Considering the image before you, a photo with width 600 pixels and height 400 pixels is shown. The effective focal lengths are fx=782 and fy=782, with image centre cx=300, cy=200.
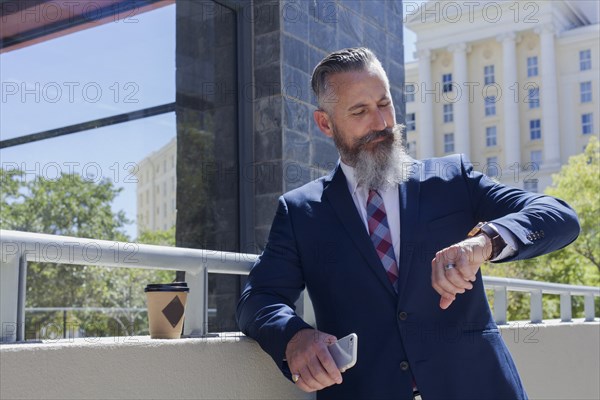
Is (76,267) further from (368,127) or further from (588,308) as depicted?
(368,127)

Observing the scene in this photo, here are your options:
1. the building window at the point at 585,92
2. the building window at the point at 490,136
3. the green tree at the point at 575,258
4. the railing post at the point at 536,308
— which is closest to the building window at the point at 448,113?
the building window at the point at 490,136

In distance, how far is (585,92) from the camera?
56.6 m

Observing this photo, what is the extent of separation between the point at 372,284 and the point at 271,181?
2.58 metres

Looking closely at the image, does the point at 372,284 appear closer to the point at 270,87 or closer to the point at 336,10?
the point at 270,87

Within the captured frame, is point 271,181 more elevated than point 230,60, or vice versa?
point 230,60

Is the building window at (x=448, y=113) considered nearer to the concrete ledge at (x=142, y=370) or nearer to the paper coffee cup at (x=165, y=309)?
the concrete ledge at (x=142, y=370)

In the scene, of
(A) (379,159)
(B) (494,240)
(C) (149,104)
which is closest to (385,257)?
(A) (379,159)

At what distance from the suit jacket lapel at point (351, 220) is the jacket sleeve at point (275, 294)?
0.14m

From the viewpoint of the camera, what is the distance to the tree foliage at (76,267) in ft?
41.8

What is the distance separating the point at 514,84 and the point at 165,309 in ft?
182

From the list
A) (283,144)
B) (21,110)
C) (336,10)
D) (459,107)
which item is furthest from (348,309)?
(459,107)

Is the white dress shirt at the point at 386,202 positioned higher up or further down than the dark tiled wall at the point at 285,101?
further down

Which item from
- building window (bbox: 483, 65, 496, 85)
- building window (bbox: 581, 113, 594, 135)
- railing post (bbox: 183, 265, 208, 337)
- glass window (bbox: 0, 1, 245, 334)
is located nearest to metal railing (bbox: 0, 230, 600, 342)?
railing post (bbox: 183, 265, 208, 337)

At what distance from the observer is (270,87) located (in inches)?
182
